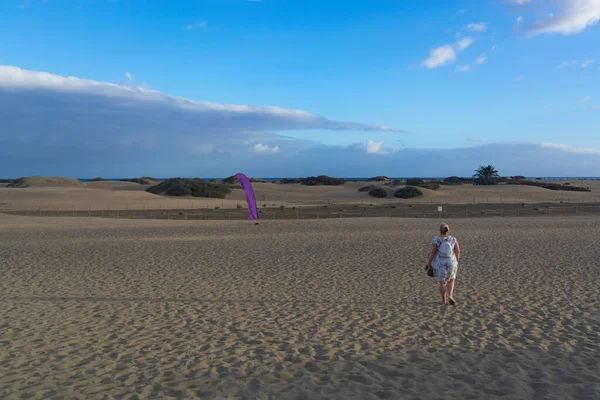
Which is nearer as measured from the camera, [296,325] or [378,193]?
[296,325]

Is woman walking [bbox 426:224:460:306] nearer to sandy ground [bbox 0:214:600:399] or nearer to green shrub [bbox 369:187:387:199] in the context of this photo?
sandy ground [bbox 0:214:600:399]

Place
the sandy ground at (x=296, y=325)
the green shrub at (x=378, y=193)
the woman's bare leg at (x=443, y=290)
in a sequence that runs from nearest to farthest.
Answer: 1. the sandy ground at (x=296, y=325)
2. the woman's bare leg at (x=443, y=290)
3. the green shrub at (x=378, y=193)

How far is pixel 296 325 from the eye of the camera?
756 cm

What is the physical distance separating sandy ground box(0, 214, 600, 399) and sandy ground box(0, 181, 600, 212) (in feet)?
93.3

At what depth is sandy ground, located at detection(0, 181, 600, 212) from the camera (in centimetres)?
4306

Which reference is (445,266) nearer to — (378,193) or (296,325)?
(296,325)

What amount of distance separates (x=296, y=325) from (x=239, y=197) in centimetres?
5272

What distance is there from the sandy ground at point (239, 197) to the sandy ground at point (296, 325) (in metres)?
28.4

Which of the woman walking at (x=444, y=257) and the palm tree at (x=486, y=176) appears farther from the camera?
the palm tree at (x=486, y=176)

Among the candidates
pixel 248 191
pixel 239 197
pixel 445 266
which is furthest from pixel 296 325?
A: pixel 239 197

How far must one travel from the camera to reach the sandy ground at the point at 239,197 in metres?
43.1

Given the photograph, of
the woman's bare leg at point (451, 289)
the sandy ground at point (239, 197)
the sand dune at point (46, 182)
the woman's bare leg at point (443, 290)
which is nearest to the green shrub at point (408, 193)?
the sandy ground at point (239, 197)

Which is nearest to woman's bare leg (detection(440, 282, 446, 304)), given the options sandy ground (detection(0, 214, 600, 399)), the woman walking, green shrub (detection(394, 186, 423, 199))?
the woman walking

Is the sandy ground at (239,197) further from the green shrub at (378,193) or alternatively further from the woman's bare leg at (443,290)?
the woman's bare leg at (443,290)
